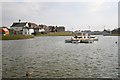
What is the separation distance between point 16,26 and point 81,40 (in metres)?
91.9

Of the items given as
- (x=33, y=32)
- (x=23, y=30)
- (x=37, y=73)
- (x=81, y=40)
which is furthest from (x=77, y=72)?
(x=33, y=32)

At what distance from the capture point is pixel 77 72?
73.5ft

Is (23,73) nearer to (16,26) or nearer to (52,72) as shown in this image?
(52,72)

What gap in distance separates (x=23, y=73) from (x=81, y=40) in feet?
215

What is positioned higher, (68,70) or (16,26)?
(16,26)

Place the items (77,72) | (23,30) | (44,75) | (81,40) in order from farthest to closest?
(23,30) → (81,40) → (77,72) → (44,75)

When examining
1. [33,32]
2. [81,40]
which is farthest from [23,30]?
[81,40]

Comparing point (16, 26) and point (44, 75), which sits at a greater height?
point (16, 26)

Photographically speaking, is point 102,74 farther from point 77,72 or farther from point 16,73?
point 16,73

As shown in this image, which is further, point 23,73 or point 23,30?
point 23,30

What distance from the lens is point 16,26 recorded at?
548ft

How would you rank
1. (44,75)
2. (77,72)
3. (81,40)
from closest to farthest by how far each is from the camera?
(44,75), (77,72), (81,40)

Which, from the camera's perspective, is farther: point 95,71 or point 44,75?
point 95,71

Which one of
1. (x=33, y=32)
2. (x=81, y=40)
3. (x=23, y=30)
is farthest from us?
(x=33, y=32)
